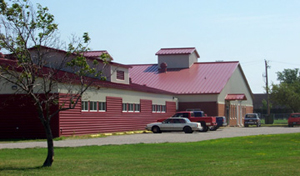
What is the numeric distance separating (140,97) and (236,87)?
23.9 m

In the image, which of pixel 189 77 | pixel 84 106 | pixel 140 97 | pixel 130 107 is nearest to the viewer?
pixel 84 106

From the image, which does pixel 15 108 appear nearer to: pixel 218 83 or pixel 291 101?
pixel 218 83

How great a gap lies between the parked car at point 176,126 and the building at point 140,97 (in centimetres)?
296

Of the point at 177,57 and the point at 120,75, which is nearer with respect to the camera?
the point at 120,75

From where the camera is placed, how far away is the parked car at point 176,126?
40.0 m

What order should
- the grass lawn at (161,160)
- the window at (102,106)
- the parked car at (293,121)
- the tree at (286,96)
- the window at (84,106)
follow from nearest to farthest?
the grass lawn at (161,160), the window at (84,106), the window at (102,106), the parked car at (293,121), the tree at (286,96)

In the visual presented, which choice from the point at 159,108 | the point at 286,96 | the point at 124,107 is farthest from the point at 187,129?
the point at 286,96

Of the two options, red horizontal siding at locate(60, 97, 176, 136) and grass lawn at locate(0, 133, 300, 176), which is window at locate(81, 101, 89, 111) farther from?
grass lawn at locate(0, 133, 300, 176)

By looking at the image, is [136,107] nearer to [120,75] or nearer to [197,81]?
[120,75]

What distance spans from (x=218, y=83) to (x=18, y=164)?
43.6 meters

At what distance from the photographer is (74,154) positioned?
2072 cm

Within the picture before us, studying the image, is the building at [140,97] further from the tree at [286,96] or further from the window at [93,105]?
the tree at [286,96]

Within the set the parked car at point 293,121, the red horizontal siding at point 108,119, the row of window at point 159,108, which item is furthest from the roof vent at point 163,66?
the parked car at point 293,121

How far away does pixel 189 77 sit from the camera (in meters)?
62.4
